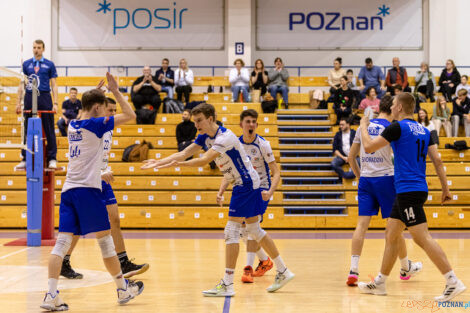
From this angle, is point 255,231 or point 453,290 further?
point 255,231

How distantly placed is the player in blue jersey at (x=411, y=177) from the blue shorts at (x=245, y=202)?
1.33 meters

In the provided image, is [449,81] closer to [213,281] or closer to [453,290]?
[213,281]

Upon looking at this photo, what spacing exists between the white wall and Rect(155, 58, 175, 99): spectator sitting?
368 cm

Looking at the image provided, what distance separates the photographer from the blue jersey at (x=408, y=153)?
5.60 metres

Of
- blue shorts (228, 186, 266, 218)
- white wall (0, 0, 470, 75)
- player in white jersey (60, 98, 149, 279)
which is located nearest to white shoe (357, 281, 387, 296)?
blue shorts (228, 186, 266, 218)

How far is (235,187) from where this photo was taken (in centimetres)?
629

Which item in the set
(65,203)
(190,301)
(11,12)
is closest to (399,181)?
(190,301)

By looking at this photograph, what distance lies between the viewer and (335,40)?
2155cm

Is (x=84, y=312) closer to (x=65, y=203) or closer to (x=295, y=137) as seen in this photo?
(x=65, y=203)

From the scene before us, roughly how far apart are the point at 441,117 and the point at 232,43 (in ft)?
26.7

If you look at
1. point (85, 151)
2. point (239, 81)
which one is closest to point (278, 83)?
point (239, 81)

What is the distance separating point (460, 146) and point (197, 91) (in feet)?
31.5

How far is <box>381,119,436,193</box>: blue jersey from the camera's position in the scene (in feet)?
18.4

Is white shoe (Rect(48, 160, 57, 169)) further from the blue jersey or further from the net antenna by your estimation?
the blue jersey
